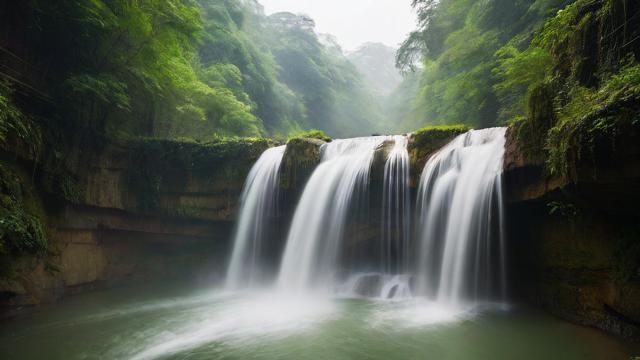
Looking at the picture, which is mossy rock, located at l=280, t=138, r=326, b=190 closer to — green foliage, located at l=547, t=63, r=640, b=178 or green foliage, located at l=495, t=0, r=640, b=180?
green foliage, located at l=495, t=0, r=640, b=180

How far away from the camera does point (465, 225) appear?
8.55m

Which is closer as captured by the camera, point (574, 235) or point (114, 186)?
point (574, 235)

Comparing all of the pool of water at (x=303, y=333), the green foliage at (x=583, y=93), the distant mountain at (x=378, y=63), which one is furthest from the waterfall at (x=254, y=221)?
the distant mountain at (x=378, y=63)

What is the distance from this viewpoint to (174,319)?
28.0 feet

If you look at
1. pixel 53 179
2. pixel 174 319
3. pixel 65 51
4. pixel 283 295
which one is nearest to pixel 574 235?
pixel 283 295

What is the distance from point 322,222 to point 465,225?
4610 millimetres

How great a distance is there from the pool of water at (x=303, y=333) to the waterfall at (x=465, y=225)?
668 millimetres

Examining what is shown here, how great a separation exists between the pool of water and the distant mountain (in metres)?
78.9

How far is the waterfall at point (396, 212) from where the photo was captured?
10.5 m

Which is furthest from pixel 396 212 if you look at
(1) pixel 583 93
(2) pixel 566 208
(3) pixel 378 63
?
(3) pixel 378 63

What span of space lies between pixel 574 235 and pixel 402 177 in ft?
14.7

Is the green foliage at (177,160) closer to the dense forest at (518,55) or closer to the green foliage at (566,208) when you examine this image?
the dense forest at (518,55)

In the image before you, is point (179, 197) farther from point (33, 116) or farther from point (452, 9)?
point (452, 9)

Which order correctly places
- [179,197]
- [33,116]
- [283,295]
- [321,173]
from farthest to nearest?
[179,197] → [321,173] → [283,295] → [33,116]
